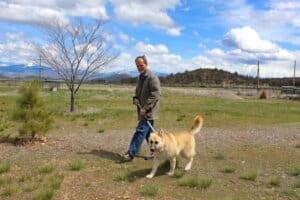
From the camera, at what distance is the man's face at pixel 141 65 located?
398 inches

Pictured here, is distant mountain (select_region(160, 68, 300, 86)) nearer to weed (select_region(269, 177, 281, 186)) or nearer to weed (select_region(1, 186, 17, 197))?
weed (select_region(269, 177, 281, 186))

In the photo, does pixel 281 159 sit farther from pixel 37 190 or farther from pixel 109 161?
pixel 37 190


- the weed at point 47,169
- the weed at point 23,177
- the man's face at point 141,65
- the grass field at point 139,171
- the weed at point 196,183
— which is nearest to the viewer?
the grass field at point 139,171

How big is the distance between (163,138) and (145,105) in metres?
1.31

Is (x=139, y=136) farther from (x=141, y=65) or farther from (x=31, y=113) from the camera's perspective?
(x=31, y=113)

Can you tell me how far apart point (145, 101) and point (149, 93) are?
20 cm

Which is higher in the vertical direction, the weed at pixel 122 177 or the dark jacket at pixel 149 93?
the dark jacket at pixel 149 93

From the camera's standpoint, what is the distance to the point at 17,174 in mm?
9844

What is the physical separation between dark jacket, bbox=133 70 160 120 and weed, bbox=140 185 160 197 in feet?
6.51

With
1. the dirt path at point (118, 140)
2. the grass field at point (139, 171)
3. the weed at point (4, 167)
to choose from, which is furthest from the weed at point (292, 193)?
the weed at point (4, 167)

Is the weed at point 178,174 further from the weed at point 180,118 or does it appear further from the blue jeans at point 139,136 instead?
the weed at point 180,118

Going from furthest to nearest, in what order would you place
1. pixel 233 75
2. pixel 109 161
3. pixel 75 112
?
pixel 233 75
pixel 75 112
pixel 109 161

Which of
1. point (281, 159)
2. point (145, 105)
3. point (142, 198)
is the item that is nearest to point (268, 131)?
point (281, 159)

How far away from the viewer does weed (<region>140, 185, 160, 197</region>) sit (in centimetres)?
848
